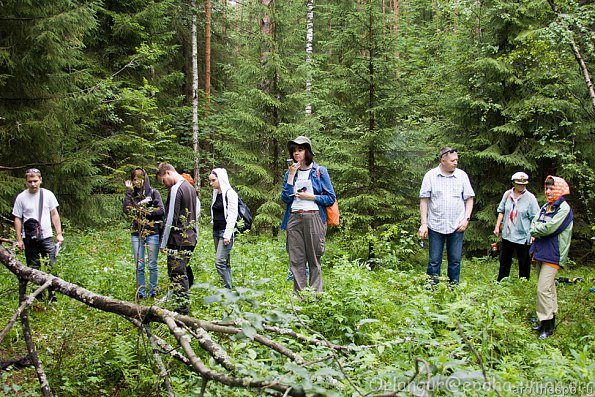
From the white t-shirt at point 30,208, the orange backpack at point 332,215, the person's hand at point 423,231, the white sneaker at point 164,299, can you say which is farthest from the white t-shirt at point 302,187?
the white t-shirt at point 30,208

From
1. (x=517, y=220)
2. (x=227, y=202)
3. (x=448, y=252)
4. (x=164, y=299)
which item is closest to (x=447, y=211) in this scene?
(x=448, y=252)

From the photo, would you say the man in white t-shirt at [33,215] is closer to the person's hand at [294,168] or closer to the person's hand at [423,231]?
the person's hand at [294,168]

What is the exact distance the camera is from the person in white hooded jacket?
20.8 ft

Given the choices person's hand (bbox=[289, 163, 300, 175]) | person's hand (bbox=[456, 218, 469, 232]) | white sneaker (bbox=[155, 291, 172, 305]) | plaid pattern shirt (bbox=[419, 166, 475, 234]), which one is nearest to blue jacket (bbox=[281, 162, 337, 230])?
person's hand (bbox=[289, 163, 300, 175])

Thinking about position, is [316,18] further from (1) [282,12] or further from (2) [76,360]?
(2) [76,360]

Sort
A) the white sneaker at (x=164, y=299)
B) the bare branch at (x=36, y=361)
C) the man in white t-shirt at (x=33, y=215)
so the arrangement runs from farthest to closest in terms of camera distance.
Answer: the man in white t-shirt at (x=33, y=215) < the white sneaker at (x=164, y=299) < the bare branch at (x=36, y=361)

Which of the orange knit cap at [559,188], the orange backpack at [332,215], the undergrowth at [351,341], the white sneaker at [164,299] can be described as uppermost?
the orange knit cap at [559,188]

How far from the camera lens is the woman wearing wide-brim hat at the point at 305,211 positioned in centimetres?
568

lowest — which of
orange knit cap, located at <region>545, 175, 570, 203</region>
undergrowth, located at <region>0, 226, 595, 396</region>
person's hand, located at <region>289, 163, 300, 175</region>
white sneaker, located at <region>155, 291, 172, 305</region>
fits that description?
undergrowth, located at <region>0, 226, 595, 396</region>

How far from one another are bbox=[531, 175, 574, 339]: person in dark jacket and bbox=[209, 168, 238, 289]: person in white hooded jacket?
415cm

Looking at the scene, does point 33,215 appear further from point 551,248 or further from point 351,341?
point 551,248

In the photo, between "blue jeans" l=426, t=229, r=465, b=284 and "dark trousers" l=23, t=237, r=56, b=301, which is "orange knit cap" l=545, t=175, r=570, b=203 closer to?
"blue jeans" l=426, t=229, r=465, b=284

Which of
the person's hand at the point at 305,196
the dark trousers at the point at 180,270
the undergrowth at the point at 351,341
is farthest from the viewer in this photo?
the person's hand at the point at 305,196

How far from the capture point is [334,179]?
1030cm
